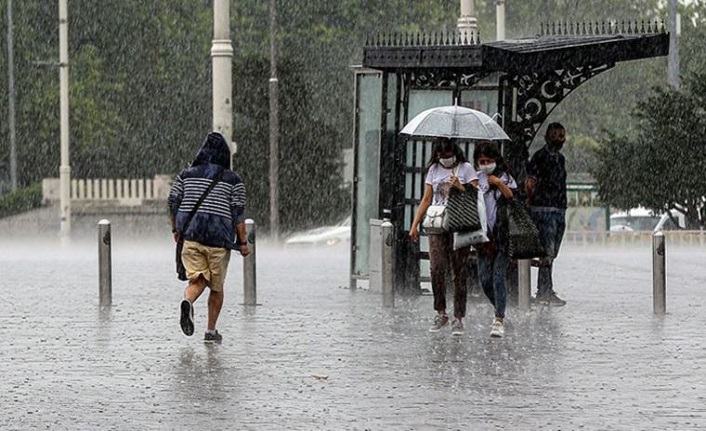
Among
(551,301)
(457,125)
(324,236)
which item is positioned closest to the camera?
(457,125)

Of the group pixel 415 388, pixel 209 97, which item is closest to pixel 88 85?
pixel 209 97

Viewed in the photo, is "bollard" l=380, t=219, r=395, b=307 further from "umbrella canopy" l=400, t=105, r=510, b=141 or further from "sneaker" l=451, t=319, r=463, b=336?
"sneaker" l=451, t=319, r=463, b=336

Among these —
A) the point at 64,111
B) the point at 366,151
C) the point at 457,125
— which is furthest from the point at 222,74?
the point at 64,111

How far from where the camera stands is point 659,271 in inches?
721

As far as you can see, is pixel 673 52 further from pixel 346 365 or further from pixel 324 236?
pixel 346 365

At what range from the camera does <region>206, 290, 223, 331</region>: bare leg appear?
15341 millimetres

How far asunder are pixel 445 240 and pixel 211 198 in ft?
7.01

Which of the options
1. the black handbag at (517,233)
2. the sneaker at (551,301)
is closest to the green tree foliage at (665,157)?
the sneaker at (551,301)

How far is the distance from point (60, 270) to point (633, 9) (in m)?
82.0

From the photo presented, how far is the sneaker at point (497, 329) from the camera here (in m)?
15.7

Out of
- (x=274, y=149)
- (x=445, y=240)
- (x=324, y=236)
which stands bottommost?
(x=324, y=236)

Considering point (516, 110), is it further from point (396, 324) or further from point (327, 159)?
point (327, 159)

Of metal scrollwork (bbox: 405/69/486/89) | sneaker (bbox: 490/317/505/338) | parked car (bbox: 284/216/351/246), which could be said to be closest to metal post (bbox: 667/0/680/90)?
parked car (bbox: 284/216/351/246)

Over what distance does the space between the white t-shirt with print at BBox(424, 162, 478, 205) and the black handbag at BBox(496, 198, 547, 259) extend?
0.37 meters
